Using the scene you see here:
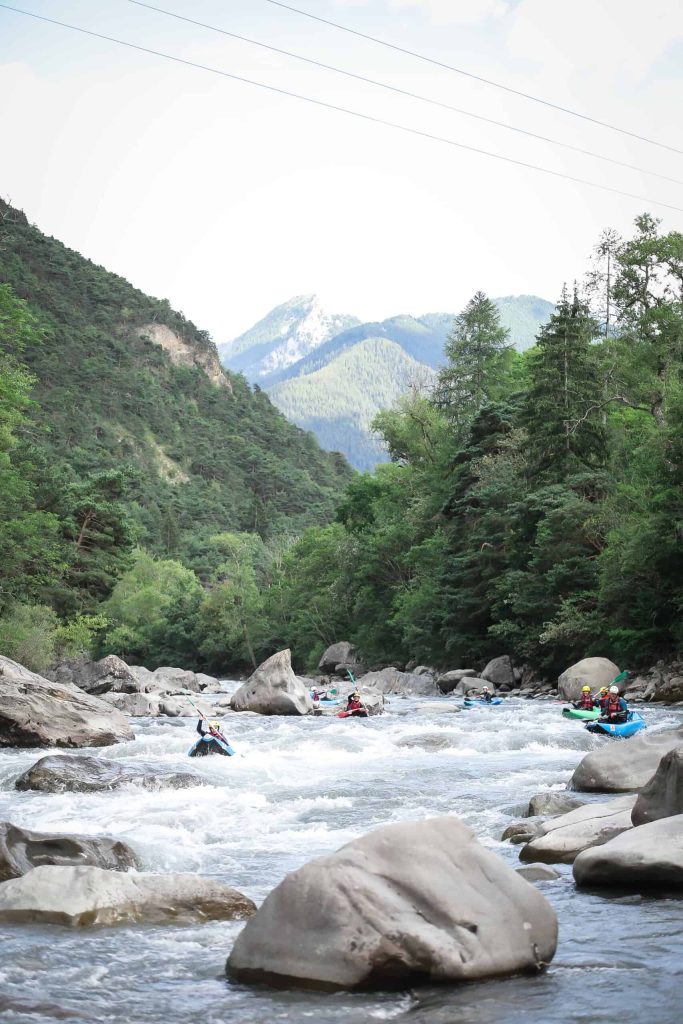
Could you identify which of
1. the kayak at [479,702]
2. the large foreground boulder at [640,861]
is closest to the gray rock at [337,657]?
the kayak at [479,702]

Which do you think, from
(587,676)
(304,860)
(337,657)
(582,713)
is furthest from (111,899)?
(337,657)

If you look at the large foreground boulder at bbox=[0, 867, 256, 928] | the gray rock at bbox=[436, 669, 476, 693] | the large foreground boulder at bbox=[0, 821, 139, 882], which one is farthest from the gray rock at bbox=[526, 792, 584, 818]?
the gray rock at bbox=[436, 669, 476, 693]

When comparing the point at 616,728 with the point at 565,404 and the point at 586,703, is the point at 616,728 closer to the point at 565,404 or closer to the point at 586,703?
the point at 586,703

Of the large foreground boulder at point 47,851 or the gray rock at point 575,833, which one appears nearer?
the large foreground boulder at point 47,851

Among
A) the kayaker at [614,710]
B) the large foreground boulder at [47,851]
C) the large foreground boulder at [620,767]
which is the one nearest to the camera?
the large foreground boulder at [47,851]

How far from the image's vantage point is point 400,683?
42.8 metres

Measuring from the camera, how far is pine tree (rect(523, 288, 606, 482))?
127 ft

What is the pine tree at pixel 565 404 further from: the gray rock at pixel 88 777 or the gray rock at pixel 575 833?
the gray rock at pixel 575 833

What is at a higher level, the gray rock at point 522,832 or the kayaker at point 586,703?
the gray rock at point 522,832

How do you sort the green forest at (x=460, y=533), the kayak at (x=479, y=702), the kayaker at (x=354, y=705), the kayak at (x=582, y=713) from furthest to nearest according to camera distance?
Answer: the green forest at (x=460, y=533) < the kayak at (x=479, y=702) < the kayaker at (x=354, y=705) < the kayak at (x=582, y=713)

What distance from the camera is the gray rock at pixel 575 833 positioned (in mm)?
9422

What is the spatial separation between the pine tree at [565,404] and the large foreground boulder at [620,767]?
25.3 m

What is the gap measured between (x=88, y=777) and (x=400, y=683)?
29882 mm

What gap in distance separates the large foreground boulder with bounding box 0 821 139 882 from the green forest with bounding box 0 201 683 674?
21.5 metres
